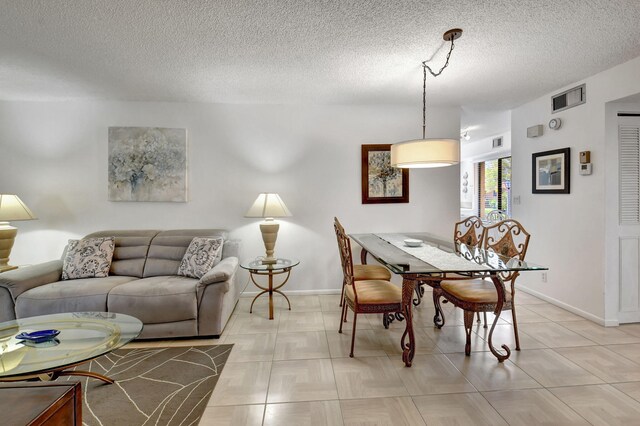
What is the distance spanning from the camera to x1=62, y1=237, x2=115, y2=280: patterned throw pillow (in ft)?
10.2

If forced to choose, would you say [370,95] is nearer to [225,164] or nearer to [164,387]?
[225,164]

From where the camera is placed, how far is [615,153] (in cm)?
302

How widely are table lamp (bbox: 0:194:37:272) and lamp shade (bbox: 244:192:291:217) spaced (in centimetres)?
236

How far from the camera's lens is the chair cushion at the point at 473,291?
242cm

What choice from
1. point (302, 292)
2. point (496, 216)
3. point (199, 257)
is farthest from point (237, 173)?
point (496, 216)

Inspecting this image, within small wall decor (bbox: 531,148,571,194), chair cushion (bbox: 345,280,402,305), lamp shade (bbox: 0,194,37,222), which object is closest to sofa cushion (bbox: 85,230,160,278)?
lamp shade (bbox: 0,194,37,222)

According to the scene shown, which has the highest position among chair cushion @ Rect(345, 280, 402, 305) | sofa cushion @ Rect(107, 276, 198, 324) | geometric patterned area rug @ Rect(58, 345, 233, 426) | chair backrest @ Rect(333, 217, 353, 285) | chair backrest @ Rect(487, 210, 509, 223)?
chair backrest @ Rect(487, 210, 509, 223)

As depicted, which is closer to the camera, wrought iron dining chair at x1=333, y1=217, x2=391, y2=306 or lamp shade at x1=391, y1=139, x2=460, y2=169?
lamp shade at x1=391, y1=139, x2=460, y2=169

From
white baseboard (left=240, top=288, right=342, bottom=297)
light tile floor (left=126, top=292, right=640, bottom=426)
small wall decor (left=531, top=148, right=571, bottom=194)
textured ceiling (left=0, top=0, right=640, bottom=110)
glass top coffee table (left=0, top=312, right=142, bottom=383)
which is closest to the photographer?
glass top coffee table (left=0, top=312, right=142, bottom=383)

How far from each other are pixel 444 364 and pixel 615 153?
2659 millimetres

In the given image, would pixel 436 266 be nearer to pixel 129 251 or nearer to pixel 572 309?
pixel 572 309

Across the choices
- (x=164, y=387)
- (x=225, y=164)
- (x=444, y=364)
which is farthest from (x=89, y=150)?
(x=444, y=364)

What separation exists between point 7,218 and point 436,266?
4.17 meters

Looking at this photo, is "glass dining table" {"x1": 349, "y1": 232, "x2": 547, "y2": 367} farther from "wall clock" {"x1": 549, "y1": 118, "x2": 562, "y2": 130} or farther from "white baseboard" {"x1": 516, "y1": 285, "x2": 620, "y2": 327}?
"wall clock" {"x1": 549, "y1": 118, "x2": 562, "y2": 130}
